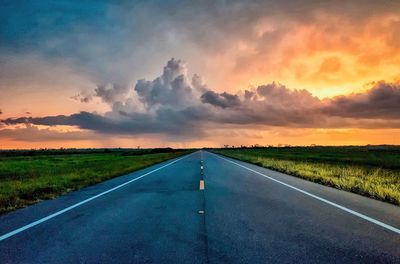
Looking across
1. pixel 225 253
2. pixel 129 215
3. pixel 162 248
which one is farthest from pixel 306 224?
pixel 129 215

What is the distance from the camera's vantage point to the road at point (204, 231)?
4.48 metres

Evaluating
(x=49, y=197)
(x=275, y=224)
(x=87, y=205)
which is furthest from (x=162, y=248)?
(x=49, y=197)

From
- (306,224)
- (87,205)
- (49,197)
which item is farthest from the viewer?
(49,197)

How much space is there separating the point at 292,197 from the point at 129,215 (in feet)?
17.0

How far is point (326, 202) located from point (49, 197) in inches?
342

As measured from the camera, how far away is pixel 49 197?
433 inches

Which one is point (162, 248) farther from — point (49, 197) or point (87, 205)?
point (49, 197)

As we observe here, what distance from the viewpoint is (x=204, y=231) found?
230 inches

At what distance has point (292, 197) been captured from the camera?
1013 centimetres

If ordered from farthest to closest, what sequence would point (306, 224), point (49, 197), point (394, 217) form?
point (49, 197)
point (394, 217)
point (306, 224)

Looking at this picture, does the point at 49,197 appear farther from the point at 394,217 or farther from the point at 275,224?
the point at 394,217

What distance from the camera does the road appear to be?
4484 mm

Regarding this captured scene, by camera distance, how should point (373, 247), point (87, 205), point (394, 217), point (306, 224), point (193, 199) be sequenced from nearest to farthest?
point (373, 247)
point (306, 224)
point (394, 217)
point (87, 205)
point (193, 199)

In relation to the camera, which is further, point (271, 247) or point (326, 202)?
point (326, 202)
